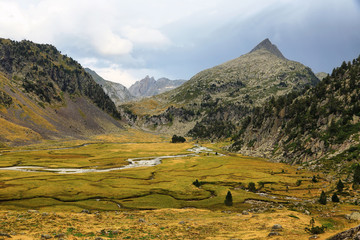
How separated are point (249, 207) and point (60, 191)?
4799 cm

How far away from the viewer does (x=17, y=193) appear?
55.9 metres

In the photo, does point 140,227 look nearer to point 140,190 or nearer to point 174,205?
point 174,205

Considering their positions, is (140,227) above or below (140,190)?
above

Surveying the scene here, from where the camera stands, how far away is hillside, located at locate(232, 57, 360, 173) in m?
91.0

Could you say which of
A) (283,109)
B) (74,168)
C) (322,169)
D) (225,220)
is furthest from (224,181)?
(283,109)

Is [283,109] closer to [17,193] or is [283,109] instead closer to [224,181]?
[224,181]

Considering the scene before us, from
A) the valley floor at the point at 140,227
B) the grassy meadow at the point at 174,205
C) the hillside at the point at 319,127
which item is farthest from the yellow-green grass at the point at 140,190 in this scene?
the hillside at the point at 319,127

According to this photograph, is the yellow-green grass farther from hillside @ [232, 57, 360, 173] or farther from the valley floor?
hillside @ [232, 57, 360, 173]

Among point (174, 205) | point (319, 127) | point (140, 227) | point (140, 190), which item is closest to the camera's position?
point (140, 227)

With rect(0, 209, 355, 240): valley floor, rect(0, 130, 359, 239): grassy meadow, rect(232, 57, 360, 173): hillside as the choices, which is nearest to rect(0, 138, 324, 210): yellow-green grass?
rect(0, 130, 359, 239): grassy meadow

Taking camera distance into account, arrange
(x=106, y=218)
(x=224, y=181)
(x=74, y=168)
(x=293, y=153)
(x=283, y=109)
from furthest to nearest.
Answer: (x=283, y=109)
(x=293, y=153)
(x=74, y=168)
(x=224, y=181)
(x=106, y=218)

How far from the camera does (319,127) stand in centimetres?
11369

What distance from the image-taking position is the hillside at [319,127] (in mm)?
91000

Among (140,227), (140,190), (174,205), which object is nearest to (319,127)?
(174,205)
